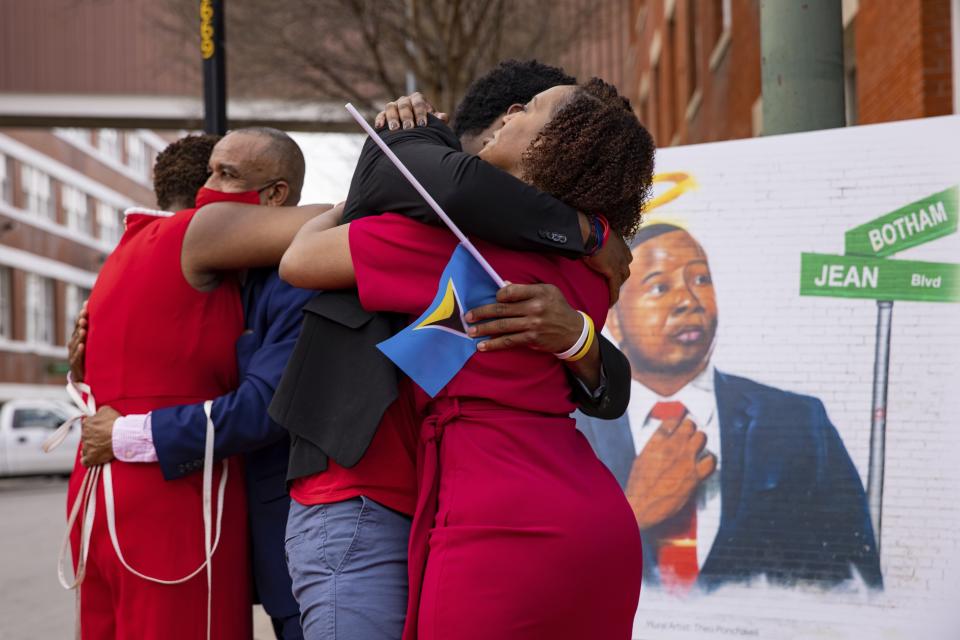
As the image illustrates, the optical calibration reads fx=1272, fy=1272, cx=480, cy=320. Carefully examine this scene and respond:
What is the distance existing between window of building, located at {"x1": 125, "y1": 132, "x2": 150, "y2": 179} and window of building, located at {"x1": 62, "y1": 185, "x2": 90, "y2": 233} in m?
6.94

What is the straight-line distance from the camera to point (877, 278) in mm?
4008

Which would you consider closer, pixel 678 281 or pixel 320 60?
pixel 678 281

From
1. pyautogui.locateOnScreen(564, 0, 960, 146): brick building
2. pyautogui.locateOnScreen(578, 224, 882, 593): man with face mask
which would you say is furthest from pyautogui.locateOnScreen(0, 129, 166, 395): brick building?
pyautogui.locateOnScreen(578, 224, 882, 593): man with face mask

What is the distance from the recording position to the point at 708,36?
1752 cm

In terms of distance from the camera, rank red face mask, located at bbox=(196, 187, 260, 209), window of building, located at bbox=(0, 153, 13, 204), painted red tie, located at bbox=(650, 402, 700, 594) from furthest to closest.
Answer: window of building, located at bbox=(0, 153, 13, 204) < painted red tie, located at bbox=(650, 402, 700, 594) < red face mask, located at bbox=(196, 187, 260, 209)

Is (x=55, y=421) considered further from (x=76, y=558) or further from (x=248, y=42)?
(x=76, y=558)

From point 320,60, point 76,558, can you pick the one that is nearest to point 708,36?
point 320,60

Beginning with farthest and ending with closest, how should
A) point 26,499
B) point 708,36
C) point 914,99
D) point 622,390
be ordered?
point 26,499 < point 708,36 < point 914,99 < point 622,390

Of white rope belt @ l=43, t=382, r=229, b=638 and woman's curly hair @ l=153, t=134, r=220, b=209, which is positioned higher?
woman's curly hair @ l=153, t=134, r=220, b=209

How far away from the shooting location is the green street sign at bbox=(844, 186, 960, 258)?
3916 mm

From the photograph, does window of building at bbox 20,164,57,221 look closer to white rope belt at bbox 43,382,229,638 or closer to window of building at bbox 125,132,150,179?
window of building at bbox 125,132,150,179

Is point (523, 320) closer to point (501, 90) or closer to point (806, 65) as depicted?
point (501, 90)

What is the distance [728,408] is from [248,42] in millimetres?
13414

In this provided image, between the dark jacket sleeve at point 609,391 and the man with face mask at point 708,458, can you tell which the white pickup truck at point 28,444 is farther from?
the dark jacket sleeve at point 609,391
